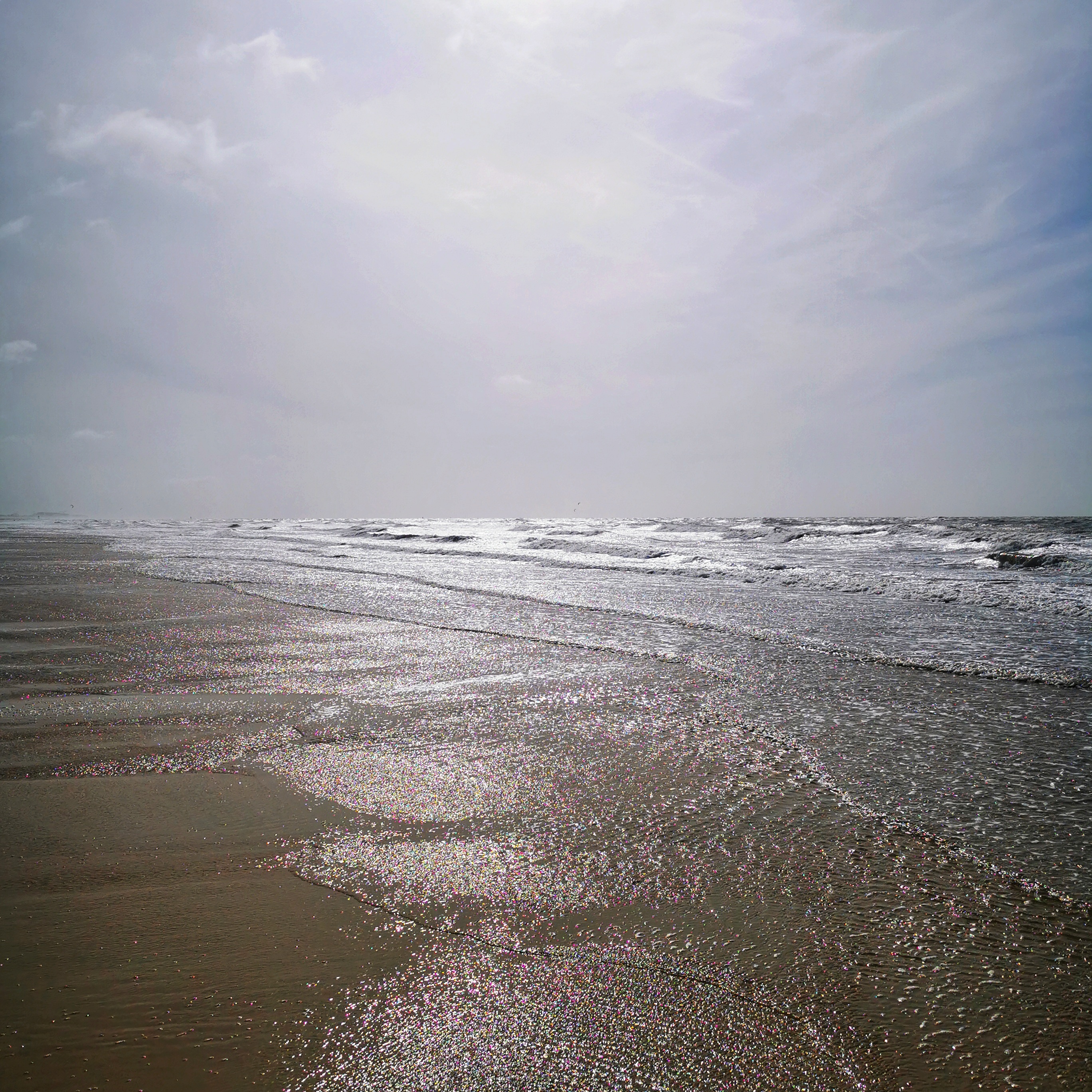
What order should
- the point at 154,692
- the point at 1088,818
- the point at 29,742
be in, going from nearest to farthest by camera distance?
the point at 1088,818
the point at 29,742
the point at 154,692

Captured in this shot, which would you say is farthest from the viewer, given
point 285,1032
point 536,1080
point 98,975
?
point 98,975

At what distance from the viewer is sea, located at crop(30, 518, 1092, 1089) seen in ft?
4.32

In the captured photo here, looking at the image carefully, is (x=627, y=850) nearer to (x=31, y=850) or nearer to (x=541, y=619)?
(x=31, y=850)

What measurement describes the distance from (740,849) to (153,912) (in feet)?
5.57

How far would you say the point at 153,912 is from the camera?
1724 millimetres

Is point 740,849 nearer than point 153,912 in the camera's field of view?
No

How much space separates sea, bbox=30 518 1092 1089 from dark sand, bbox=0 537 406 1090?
0.16 metres

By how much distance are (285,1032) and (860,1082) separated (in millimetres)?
1139

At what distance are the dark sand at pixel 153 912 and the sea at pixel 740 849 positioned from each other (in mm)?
162

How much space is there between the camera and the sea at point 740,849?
1.32 m

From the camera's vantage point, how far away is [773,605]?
7.28 meters

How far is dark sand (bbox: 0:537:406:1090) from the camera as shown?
1299mm

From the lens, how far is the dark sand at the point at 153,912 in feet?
4.26

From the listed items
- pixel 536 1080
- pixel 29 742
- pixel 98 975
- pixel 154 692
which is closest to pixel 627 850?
pixel 536 1080
